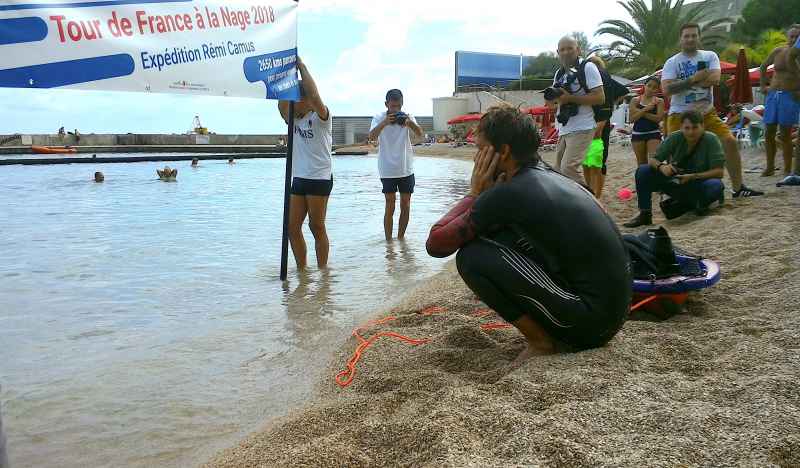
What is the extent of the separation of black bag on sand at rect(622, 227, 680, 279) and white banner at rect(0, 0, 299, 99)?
3141 mm

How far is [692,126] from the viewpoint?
21.1ft

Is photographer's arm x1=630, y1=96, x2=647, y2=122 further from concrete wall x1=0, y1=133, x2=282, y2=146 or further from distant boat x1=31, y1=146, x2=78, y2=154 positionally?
concrete wall x1=0, y1=133, x2=282, y2=146

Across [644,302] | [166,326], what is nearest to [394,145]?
[166,326]

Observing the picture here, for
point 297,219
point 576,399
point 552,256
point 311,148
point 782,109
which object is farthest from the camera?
point 782,109

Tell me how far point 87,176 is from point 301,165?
72.4ft

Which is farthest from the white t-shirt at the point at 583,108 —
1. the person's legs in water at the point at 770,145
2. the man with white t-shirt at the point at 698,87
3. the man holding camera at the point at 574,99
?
the person's legs in water at the point at 770,145

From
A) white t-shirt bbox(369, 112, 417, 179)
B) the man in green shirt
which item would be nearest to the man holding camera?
the man in green shirt

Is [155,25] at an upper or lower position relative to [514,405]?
upper

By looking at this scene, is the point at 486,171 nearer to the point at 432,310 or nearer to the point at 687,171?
the point at 432,310

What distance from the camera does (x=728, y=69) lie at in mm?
15906

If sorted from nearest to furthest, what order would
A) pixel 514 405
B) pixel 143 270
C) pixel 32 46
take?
pixel 514 405
pixel 32 46
pixel 143 270

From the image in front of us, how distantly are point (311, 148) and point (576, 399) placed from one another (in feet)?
13.0

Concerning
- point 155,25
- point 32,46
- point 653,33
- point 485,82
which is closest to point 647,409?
point 32,46

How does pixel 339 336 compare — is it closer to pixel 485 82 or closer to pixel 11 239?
pixel 11 239
